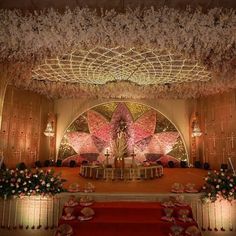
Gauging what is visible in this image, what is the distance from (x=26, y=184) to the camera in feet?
13.9

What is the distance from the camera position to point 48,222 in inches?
169

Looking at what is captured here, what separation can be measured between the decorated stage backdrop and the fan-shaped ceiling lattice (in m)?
2.36

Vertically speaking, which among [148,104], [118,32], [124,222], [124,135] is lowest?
[124,222]

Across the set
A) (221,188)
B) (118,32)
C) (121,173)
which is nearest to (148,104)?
(121,173)

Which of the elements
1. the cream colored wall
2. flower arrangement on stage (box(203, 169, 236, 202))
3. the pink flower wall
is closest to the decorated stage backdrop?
the pink flower wall

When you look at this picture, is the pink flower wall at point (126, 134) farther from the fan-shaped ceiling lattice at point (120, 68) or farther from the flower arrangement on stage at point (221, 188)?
the flower arrangement on stage at point (221, 188)

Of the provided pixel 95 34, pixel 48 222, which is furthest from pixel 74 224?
pixel 95 34

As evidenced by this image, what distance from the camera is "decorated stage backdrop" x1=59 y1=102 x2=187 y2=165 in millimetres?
9461

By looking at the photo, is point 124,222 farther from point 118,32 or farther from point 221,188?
point 118,32

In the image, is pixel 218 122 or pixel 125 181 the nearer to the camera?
pixel 125 181

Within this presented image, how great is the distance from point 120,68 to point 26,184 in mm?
3823

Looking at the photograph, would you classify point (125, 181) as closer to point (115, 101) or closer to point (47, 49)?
point (47, 49)

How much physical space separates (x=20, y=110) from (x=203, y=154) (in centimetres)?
763

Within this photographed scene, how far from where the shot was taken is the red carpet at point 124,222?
3.51m
